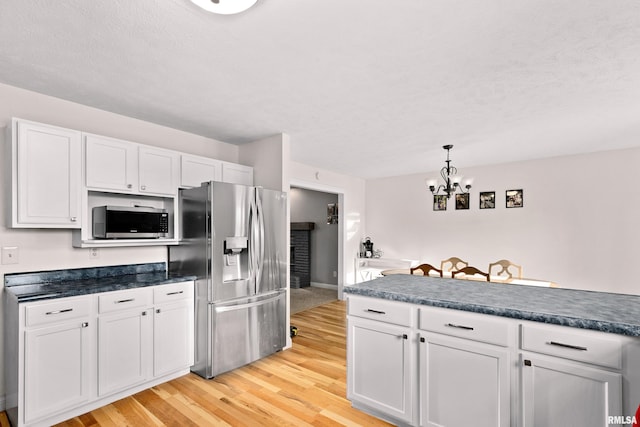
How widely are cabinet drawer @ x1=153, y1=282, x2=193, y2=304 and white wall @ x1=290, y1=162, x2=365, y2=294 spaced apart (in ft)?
9.47

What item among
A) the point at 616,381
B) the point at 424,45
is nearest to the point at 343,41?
the point at 424,45

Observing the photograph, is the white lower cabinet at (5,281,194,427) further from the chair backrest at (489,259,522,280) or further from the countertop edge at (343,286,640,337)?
the chair backrest at (489,259,522,280)

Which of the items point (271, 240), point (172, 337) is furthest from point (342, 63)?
point (172, 337)

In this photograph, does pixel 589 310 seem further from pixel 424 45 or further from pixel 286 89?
pixel 286 89

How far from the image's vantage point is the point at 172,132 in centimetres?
354

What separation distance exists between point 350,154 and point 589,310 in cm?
349

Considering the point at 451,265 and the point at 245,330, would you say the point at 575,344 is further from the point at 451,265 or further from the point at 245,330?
the point at 451,265

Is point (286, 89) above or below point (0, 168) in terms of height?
above

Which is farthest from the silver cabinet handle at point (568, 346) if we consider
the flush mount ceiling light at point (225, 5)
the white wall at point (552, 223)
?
the white wall at point (552, 223)

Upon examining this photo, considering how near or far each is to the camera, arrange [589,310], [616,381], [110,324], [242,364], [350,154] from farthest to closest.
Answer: [350,154] < [242,364] < [110,324] < [589,310] < [616,381]

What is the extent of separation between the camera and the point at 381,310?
2.17m

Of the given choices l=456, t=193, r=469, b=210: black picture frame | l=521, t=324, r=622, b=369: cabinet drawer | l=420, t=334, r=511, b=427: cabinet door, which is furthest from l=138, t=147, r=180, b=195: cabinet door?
l=456, t=193, r=469, b=210: black picture frame

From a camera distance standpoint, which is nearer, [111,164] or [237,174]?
[111,164]

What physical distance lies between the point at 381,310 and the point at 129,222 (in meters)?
2.29
